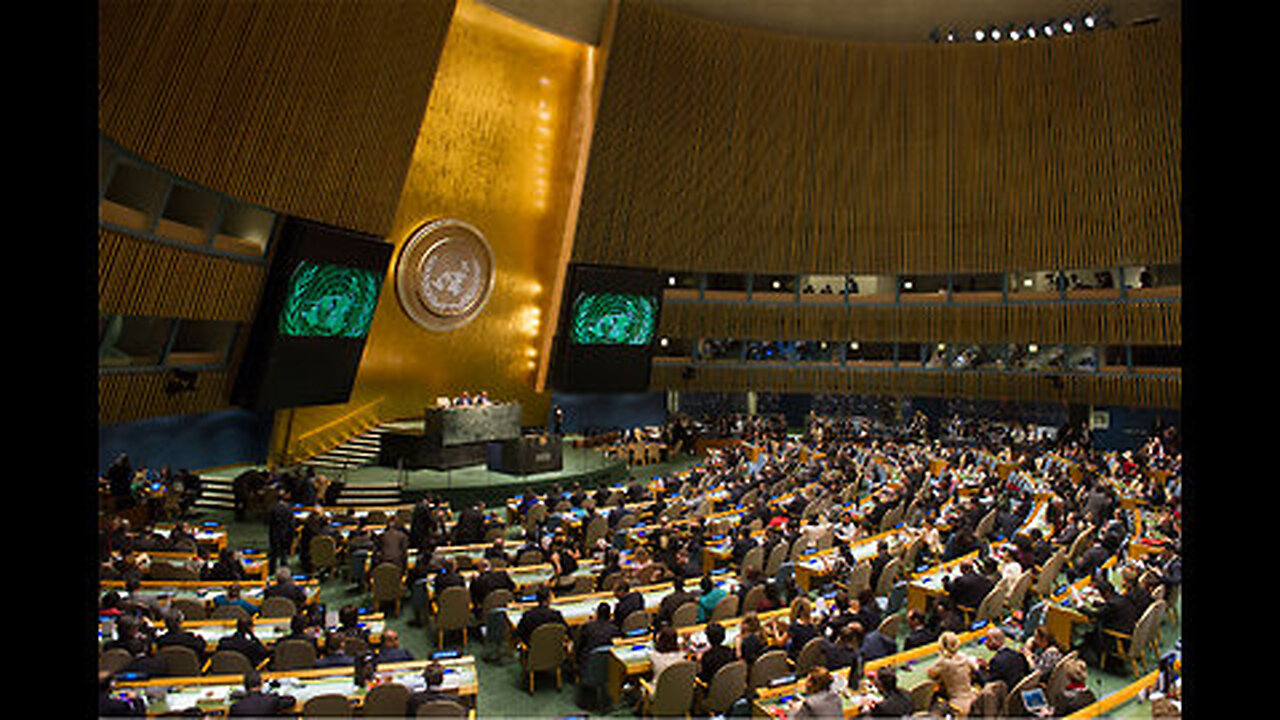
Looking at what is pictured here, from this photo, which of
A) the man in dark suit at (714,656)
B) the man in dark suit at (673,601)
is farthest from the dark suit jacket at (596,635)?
the man in dark suit at (714,656)

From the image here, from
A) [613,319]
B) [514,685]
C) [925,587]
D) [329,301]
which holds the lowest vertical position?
[514,685]

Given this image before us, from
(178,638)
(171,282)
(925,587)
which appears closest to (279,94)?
(171,282)

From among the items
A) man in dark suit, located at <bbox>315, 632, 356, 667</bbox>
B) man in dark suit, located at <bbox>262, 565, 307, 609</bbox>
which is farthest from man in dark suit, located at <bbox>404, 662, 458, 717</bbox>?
man in dark suit, located at <bbox>262, 565, 307, 609</bbox>

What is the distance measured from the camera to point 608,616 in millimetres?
7957

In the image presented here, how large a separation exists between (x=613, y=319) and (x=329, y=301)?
9100 mm

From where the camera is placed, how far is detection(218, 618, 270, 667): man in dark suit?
23.3 ft

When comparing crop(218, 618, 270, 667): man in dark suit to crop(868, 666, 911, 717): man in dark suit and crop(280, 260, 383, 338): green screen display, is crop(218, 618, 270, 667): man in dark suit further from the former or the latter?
crop(280, 260, 383, 338): green screen display

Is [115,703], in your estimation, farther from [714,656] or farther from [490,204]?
[490,204]

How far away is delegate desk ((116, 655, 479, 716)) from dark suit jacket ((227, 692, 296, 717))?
0.20m

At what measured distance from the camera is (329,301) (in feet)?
55.6

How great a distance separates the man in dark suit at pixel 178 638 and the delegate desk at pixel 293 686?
0.55m

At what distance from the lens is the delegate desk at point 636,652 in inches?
289
